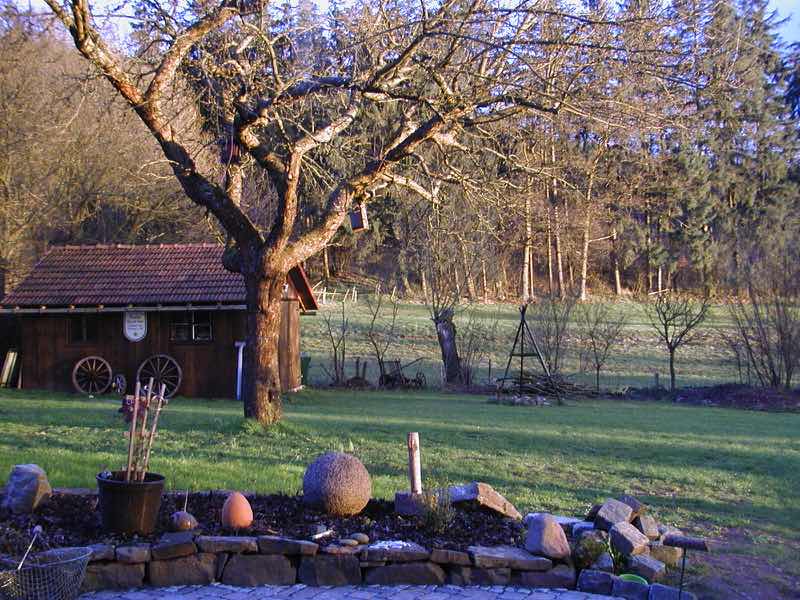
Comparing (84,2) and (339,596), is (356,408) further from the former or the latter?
(339,596)

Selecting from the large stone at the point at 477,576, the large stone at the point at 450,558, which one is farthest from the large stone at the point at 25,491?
the large stone at the point at 477,576

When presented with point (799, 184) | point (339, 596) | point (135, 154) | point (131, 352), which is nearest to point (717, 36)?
point (339, 596)

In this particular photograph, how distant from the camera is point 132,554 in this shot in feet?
18.6

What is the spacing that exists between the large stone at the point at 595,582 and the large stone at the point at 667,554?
2.43ft

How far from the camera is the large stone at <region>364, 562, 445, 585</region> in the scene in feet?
19.2

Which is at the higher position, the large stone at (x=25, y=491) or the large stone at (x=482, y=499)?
the large stone at (x=25, y=491)

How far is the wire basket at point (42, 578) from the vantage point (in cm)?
478

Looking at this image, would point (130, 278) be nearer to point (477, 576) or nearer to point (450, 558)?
point (450, 558)

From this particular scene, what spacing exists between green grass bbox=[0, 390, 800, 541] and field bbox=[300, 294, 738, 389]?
10208mm

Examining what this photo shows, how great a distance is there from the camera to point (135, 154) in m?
24.8

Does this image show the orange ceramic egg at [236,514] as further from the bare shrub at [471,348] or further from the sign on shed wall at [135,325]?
the bare shrub at [471,348]

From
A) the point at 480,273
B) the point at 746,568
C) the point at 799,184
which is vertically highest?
the point at 799,184

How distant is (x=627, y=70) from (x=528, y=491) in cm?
497

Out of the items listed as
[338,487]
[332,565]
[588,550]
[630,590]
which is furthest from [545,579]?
[338,487]
